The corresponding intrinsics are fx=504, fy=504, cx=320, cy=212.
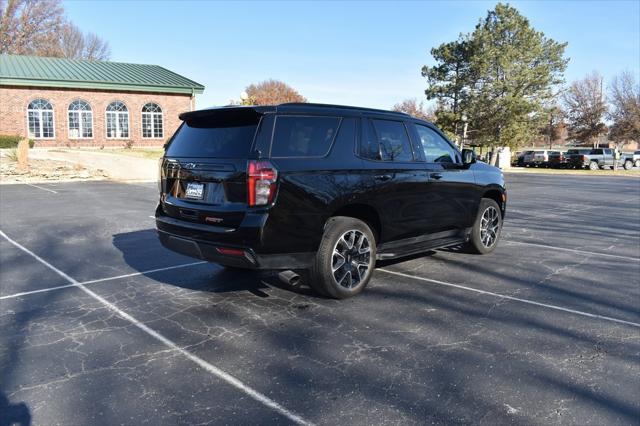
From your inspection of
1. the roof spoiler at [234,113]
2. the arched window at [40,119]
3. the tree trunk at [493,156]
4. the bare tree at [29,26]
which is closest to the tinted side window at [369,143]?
the roof spoiler at [234,113]

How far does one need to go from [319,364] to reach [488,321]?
1789 mm

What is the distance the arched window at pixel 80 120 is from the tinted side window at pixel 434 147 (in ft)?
104

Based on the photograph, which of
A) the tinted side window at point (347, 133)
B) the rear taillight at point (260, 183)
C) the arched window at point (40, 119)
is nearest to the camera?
the rear taillight at point (260, 183)

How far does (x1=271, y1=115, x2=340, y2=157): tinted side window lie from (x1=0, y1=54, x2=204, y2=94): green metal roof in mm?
31537

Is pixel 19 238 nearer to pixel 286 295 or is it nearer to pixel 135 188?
pixel 286 295

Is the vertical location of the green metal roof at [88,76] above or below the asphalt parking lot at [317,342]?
above

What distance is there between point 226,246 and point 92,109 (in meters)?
32.6

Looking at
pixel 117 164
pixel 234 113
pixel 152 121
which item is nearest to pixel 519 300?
pixel 234 113

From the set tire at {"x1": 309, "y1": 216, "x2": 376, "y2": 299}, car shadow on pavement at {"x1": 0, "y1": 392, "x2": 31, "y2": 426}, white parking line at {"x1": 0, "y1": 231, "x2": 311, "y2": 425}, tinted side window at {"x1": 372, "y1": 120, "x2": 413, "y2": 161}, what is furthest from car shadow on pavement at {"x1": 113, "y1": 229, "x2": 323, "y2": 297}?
car shadow on pavement at {"x1": 0, "y1": 392, "x2": 31, "y2": 426}

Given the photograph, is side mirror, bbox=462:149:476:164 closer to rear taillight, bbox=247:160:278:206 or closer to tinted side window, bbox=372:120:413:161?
tinted side window, bbox=372:120:413:161

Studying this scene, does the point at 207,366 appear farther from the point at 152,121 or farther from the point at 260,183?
the point at 152,121

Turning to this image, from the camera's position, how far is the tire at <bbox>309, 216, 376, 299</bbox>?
4.87 meters

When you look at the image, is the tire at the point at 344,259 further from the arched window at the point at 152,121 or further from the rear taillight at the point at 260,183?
the arched window at the point at 152,121

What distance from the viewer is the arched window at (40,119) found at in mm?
31359
